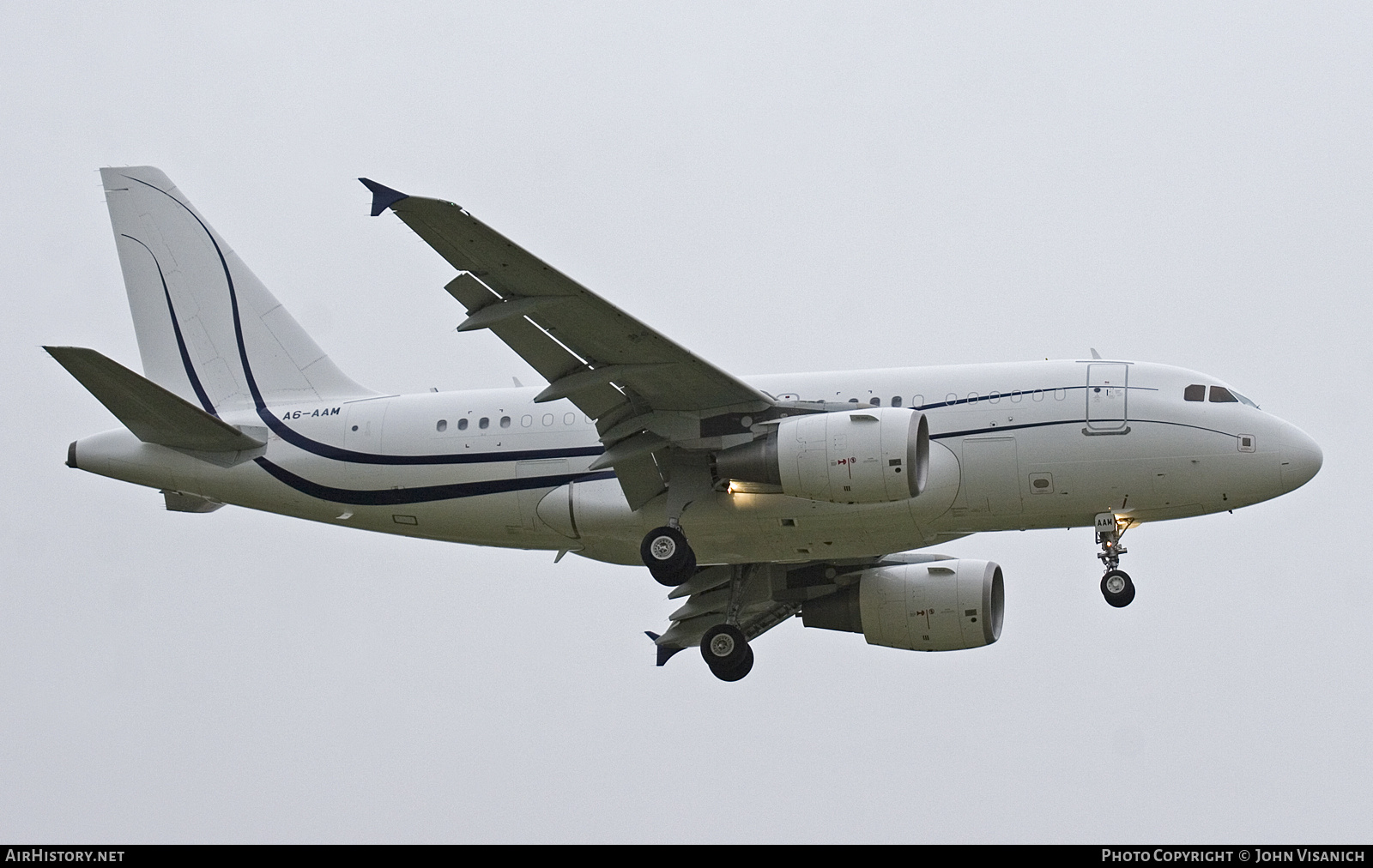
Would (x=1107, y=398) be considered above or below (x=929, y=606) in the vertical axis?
above

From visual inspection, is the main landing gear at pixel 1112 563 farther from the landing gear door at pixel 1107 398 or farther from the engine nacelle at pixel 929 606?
the engine nacelle at pixel 929 606

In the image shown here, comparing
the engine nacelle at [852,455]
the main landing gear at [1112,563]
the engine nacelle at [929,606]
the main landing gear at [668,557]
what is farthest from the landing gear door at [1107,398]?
the main landing gear at [668,557]

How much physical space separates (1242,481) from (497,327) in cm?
1203

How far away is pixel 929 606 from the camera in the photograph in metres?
31.4

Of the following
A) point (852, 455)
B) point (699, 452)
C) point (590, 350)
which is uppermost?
point (590, 350)

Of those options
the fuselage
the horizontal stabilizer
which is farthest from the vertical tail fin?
the horizontal stabilizer

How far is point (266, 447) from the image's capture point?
3022cm

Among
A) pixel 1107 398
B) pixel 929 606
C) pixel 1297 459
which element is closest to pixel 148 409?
pixel 929 606

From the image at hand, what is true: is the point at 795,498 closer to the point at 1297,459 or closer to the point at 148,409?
the point at 1297,459

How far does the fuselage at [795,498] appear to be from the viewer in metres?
27.0

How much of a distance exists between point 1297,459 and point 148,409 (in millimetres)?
18959

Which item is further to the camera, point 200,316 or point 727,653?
point 200,316

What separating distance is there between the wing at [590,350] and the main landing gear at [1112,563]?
581cm

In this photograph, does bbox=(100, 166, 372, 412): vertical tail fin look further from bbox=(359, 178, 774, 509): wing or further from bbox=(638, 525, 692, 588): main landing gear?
bbox=(638, 525, 692, 588): main landing gear
